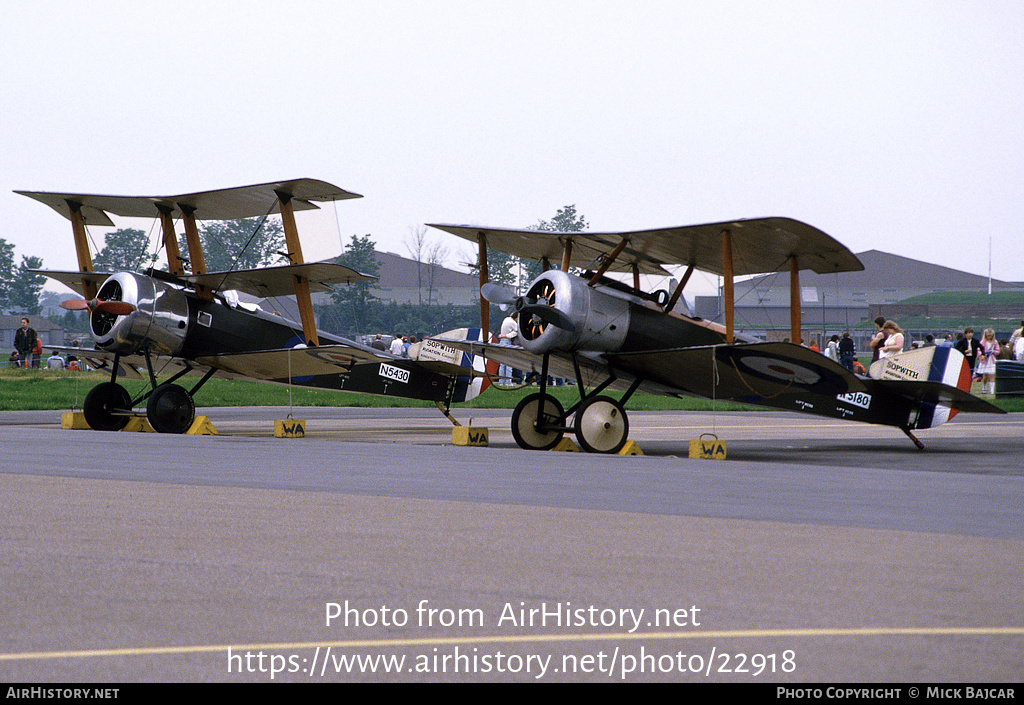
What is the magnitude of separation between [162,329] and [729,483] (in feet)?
29.4

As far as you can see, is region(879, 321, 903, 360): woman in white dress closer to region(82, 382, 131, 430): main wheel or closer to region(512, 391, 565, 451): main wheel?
region(512, 391, 565, 451): main wheel

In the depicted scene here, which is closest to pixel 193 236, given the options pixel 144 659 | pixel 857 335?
pixel 144 659

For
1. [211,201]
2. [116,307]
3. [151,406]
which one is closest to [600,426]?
[151,406]

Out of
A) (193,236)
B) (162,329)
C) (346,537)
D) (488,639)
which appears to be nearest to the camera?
(488,639)

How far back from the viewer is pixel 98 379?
2930cm

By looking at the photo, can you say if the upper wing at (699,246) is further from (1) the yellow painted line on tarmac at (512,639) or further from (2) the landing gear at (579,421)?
(1) the yellow painted line on tarmac at (512,639)

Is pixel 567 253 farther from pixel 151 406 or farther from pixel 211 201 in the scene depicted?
pixel 151 406

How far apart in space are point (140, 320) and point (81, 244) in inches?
102

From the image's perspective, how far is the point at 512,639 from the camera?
354 centimetres

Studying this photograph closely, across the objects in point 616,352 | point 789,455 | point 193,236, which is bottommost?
point 789,455

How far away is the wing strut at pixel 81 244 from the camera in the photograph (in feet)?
51.6

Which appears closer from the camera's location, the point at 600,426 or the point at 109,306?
the point at 600,426

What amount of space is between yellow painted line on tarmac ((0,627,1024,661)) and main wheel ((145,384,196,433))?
11313mm
